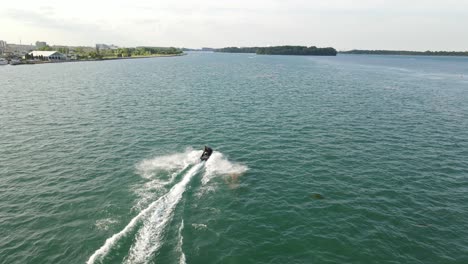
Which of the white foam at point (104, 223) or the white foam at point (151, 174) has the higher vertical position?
the white foam at point (151, 174)

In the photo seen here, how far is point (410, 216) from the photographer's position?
114 feet

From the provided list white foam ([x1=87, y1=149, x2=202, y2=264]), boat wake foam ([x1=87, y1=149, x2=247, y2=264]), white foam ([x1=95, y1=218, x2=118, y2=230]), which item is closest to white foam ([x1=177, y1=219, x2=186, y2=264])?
boat wake foam ([x1=87, y1=149, x2=247, y2=264])

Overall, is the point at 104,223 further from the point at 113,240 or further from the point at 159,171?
the point at 159,171

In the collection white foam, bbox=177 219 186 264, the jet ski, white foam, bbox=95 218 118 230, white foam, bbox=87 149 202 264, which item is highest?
the jet ski

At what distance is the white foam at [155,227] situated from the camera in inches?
1077

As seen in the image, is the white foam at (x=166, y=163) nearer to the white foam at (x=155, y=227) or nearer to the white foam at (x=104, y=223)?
the white foam at (x=155, y=227)

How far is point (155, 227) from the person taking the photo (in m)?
31.2

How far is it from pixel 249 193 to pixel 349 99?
7233cm

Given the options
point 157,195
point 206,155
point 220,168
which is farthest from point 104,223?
point 206,155

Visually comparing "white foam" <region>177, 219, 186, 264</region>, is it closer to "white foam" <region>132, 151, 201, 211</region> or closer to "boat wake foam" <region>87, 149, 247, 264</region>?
"boat wake foam" <region>87, 149, 247, 264</region>

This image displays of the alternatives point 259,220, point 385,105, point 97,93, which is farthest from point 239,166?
point 97,93

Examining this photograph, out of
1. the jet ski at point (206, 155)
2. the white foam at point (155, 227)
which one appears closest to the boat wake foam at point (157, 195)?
the white foam at point (155, 227)

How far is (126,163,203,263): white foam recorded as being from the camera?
1077 inches

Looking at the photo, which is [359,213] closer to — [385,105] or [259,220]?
[259,220]
